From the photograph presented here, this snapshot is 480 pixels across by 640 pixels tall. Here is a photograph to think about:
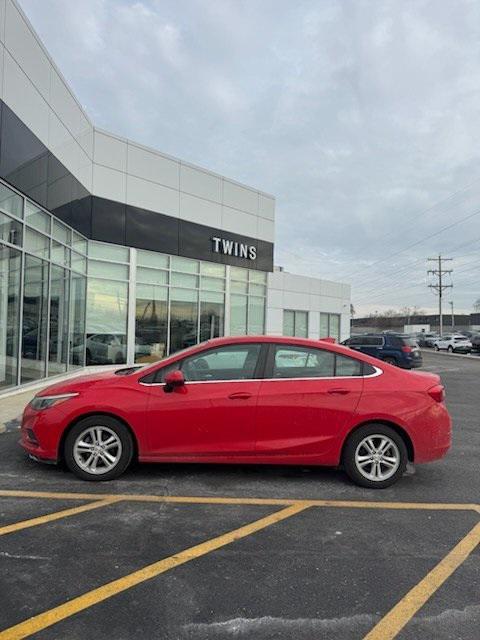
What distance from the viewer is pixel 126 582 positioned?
3180mm

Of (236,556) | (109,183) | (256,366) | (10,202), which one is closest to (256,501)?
(236,556)

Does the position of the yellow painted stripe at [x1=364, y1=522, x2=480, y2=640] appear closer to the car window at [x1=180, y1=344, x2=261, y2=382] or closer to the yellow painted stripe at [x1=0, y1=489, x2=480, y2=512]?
the yellow painted stripe at [x1=0, y1=489, x2=480, y2=512]

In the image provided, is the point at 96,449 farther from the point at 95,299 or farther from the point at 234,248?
the point at 234,248

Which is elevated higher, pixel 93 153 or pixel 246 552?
pixel 93 153

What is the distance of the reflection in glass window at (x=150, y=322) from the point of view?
53.6 feet

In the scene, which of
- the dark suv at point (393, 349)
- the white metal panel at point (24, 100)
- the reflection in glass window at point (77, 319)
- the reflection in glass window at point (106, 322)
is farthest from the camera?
the dark suv at point (393, 349)

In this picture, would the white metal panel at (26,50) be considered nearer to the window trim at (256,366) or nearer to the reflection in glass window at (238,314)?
the window trim at (256,366)

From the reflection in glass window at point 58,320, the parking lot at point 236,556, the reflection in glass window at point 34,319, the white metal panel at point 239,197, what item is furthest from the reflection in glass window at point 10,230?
the white metal panel at point 239,197

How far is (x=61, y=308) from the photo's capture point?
1338 centimetres

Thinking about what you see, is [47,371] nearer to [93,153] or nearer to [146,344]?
[146,344]

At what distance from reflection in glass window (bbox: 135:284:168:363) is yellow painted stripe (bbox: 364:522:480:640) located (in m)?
13.1

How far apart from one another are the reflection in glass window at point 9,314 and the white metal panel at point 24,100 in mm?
2692

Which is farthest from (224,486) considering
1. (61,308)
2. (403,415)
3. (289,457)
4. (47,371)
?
(61,308)

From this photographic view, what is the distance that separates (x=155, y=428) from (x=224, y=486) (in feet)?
3.00
